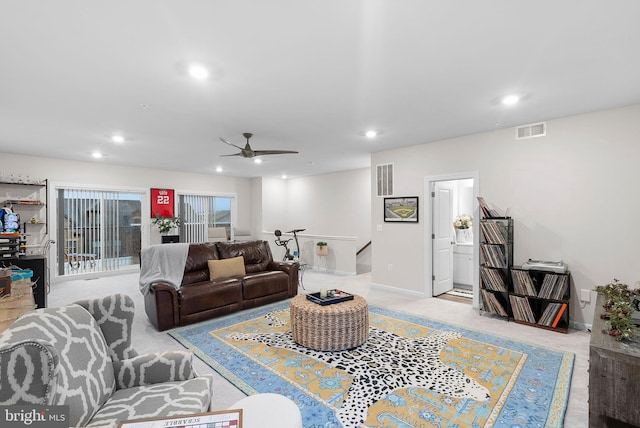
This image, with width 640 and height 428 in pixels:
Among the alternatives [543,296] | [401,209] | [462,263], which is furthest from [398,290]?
[543,296]

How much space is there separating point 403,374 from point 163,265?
132 inches

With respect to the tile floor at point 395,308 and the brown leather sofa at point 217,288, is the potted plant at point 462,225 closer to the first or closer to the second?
the tile floor at point 395,308

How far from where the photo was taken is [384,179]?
5.71m

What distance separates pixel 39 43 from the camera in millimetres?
2158

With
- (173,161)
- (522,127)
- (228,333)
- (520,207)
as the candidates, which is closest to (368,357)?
(228,333)

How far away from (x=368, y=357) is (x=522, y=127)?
356 cm

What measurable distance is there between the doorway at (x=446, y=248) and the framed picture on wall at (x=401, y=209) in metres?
0.24

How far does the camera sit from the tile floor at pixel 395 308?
94.3 inches

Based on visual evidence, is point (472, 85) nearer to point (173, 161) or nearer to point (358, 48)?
point (358, 48)

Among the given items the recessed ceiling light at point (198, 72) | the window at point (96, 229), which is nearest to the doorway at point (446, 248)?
the recessed ceiling light at point (198, 72)

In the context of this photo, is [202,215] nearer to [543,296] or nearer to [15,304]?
[15,304]

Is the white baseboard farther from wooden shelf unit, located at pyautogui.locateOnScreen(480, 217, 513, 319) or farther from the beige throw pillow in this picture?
the beige throw pillow

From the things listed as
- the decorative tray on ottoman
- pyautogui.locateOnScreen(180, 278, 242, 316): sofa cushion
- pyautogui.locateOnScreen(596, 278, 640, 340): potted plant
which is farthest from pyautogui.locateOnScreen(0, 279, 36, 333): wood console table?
pyautogui.locateOnScreen(596, 278, 640, 340): potted plant

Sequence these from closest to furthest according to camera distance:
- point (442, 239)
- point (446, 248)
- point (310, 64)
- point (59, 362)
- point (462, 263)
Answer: point (59, 362), point (310, 64), point (442, 239), point (446, 248), point (462, 263)
